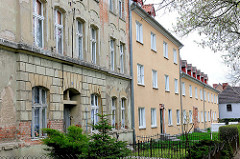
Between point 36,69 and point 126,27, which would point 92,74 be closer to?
point 36,69

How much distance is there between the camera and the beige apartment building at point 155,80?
2195cm

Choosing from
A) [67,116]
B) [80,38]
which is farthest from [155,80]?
[67,116]

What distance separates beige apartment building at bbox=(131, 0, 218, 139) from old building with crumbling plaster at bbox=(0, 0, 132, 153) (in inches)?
93.6

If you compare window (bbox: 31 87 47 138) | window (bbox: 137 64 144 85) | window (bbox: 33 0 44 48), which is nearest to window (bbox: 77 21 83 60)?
window (bbox: 33 0 44 48)

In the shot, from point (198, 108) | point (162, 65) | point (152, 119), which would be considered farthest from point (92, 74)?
point (198, 108)

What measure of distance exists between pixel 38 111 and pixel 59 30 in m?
3.71

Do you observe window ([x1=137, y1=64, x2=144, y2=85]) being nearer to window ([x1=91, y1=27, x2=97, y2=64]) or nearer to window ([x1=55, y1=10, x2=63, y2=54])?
window ([x1=91, y1=27, x2=97, y2=64])

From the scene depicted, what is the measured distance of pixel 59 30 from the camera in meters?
13.4

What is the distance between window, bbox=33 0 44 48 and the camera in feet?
38.4

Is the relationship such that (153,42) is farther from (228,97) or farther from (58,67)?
(228,97)

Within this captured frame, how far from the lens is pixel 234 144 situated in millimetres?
15391

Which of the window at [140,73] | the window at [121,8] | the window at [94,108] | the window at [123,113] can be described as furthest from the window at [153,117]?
the window at [94,108]

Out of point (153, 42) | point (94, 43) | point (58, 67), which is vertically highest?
point (153, 42)

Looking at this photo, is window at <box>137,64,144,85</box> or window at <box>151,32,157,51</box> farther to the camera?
window at <box>151,32,157,51</box>
